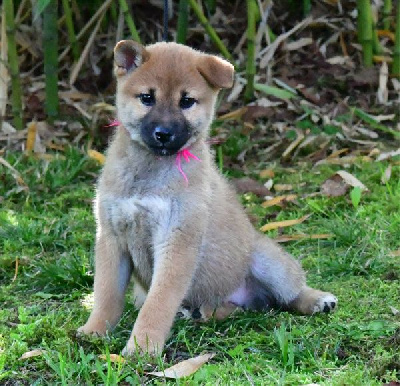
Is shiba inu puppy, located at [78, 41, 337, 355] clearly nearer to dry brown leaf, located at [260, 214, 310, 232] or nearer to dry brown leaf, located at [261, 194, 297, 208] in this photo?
dry brown leaf, located at [260, 214, 310, 232]

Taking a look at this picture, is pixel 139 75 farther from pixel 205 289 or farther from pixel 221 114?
pixel 221 114

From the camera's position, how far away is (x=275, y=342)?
13.1 feet

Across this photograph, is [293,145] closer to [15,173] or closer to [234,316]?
[15,173]

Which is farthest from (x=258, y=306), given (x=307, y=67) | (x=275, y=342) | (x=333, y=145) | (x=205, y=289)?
(x=307, y=67)

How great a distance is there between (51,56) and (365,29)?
279cm

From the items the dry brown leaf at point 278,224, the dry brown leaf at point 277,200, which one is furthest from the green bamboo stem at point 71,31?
the dry brown leaf at point 278,224

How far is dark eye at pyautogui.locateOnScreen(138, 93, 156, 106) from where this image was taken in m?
4.21

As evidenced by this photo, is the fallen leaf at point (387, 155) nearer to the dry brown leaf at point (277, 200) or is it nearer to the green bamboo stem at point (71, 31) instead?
the dry brown leaf at point (277, 200)

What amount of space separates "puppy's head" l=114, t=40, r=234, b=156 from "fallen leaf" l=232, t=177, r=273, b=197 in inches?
82.4

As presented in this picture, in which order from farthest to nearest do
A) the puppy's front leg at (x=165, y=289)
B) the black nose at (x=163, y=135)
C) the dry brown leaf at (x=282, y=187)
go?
the dry brown leaf at (x=282, y=187)
the black nose at (x=163, y=135)
the puppy's front leg at (x=165, y=289)

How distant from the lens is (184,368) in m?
3.73

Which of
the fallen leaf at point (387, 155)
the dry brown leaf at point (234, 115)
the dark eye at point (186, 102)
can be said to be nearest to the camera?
the dark eye at point (186, 102)

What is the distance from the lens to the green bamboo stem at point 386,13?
8.02 m

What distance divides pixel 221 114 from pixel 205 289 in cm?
330
